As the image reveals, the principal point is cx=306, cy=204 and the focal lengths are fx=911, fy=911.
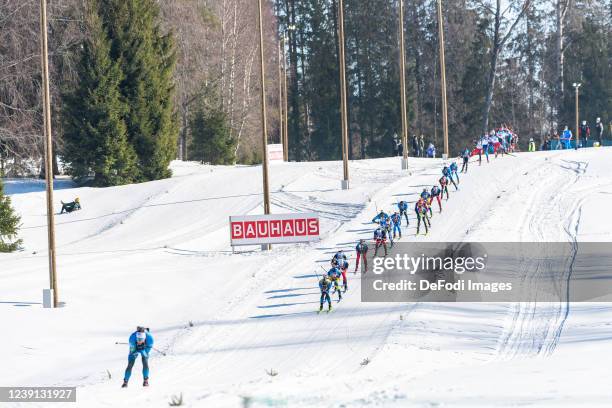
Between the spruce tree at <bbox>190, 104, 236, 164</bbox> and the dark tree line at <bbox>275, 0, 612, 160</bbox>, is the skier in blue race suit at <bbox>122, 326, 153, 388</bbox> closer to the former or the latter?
the spruce tree at <bbox>190, 104, 236, 164</bbox>

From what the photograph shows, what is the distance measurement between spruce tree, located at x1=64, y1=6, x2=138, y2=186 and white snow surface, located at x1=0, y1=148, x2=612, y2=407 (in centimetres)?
250

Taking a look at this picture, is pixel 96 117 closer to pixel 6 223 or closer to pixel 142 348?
pixel 6 223

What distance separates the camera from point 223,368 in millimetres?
20359

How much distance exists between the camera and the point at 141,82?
51.1 meters

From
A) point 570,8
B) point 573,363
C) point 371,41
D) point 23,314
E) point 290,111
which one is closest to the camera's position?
point 573,363

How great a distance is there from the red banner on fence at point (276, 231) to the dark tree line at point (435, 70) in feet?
135

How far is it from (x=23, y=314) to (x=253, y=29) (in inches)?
1884

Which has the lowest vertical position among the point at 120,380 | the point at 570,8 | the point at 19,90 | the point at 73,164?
the point at 120,380

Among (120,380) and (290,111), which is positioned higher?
(290,111)

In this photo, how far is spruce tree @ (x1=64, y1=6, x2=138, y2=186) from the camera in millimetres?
48750

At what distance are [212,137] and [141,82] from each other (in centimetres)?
1097

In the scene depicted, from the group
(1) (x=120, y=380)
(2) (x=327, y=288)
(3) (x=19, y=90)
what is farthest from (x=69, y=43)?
(1) (x=120, y=380)

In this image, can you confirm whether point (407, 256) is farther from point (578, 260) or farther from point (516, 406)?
point (516, 406)

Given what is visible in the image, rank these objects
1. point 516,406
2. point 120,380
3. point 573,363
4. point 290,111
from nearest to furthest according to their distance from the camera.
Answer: point 516,406 < point 573,363 < point 120,380 < point 290,111
